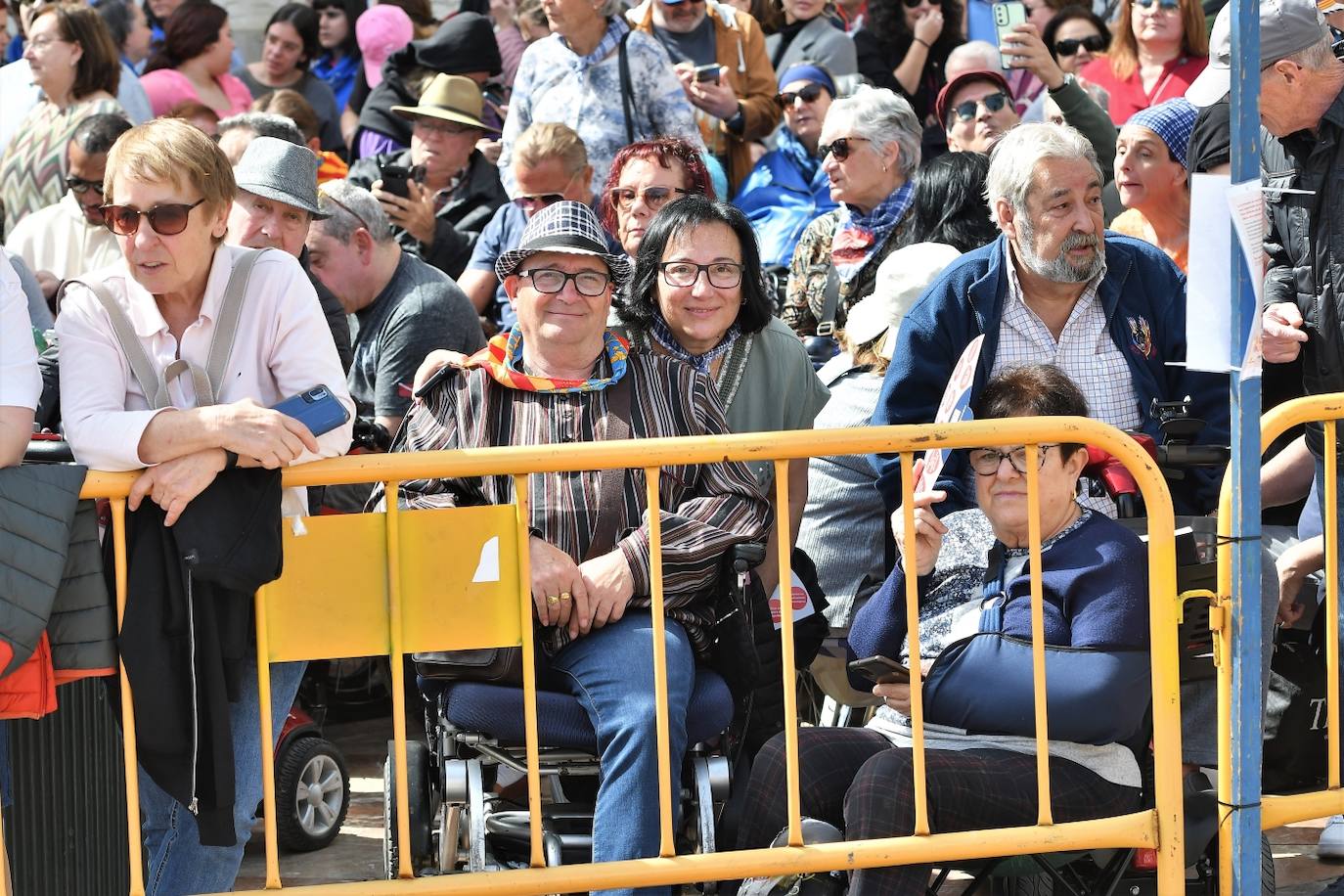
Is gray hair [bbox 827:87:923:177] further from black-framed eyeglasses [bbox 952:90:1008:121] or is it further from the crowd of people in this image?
black-framed eyeglasses [bbox 952:90:1008:121]

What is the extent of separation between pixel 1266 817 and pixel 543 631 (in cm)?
171

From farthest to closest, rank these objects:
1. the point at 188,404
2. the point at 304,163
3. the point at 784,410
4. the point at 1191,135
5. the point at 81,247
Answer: the point at 81,247, the point at 304,163, the point at 1191,135, the point at 784,410, the point at 188,404

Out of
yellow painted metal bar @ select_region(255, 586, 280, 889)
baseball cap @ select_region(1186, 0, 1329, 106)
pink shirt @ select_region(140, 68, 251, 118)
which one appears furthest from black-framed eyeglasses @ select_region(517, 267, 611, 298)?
pink shirt @ select_region(140, 68, 251, 118)

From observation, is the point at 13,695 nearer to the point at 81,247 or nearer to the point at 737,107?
the point at 81,247

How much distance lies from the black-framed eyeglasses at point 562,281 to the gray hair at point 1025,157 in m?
1.29

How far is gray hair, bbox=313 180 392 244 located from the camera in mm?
6305

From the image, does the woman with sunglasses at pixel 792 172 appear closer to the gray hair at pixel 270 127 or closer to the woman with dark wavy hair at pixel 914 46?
the woman with dark wavy hair at pixel 914 46

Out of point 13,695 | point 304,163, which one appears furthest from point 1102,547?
point 304,163

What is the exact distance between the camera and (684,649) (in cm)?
422

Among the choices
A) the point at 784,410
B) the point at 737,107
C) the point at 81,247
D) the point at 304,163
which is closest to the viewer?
the point at 784,410

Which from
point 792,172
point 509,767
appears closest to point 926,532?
point 509,767

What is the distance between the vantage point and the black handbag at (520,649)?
411 centimetres

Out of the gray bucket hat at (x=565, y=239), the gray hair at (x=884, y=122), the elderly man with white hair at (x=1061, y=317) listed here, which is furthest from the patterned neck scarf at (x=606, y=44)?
the gray bucket hat at (x=565, y=239)

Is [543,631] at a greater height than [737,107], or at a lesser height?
lesser
